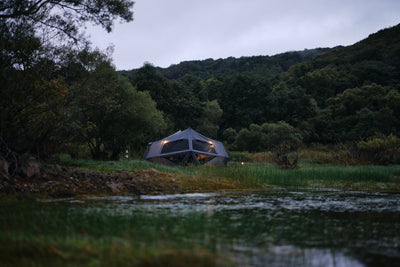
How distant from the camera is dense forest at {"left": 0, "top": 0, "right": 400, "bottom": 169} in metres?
10.6

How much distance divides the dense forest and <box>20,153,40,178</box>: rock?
12.7 inches

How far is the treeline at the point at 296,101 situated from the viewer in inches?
1855

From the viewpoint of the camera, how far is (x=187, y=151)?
77.7 ft

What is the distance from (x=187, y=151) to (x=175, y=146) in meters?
1.85

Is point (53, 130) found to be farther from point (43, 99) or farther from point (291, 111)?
point (291, 111)

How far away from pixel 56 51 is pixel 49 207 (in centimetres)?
865

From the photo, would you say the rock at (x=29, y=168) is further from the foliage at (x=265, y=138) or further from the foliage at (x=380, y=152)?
the foliage at (x=265, y=138)

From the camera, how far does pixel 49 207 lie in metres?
6.66

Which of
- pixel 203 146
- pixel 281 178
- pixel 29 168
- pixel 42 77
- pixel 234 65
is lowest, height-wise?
pixel 281 178

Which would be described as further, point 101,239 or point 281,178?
point 281,178

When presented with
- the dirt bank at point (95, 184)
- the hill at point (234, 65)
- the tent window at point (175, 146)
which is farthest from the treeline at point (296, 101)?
the dirt bank at point (95, 184)

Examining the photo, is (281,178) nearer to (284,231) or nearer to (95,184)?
(95,184)

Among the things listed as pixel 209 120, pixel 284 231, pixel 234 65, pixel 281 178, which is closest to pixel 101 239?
pixel 284 231

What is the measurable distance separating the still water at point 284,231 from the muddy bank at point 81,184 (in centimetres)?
257
